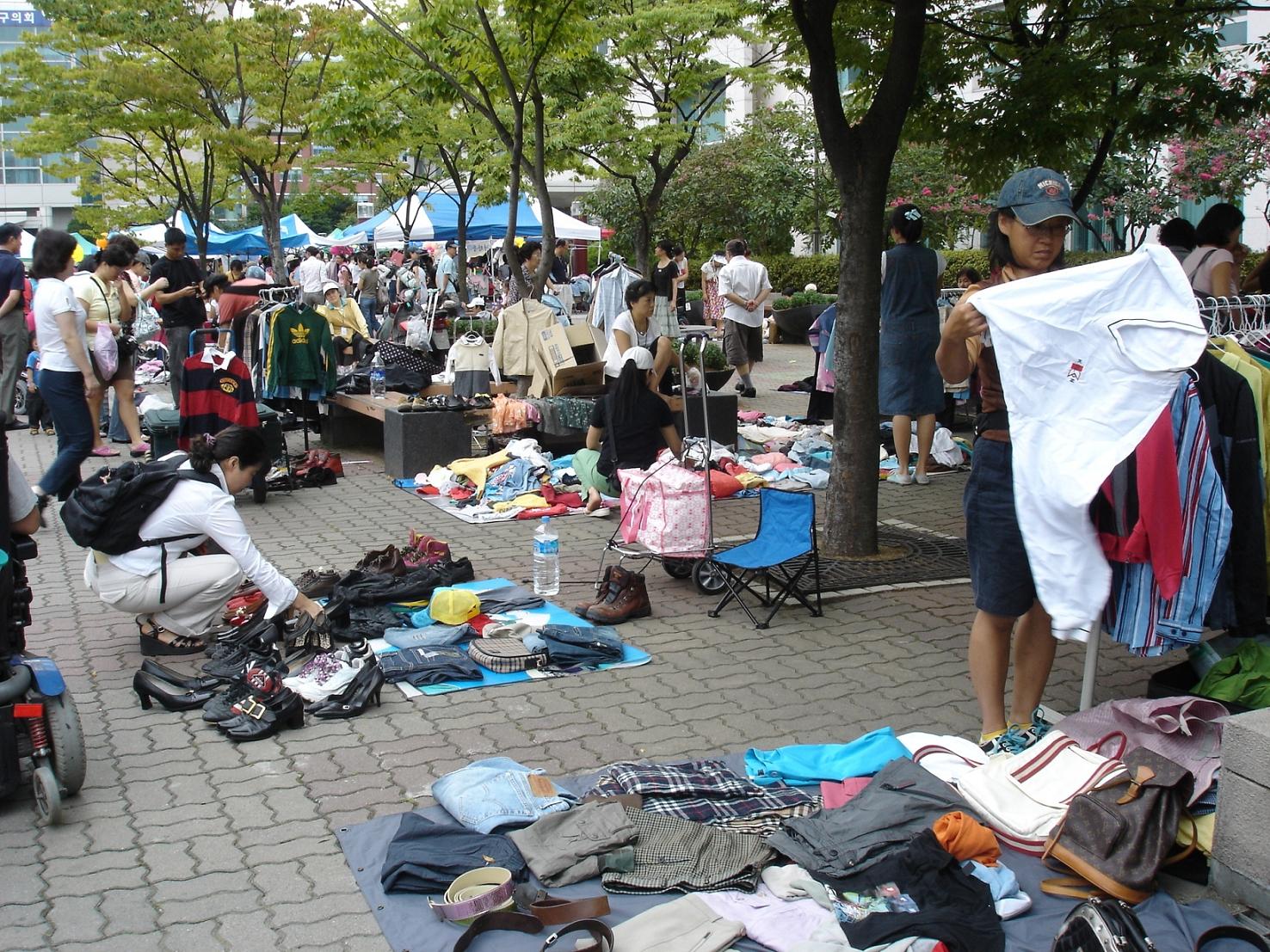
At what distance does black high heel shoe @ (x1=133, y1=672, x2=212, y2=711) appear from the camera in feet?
17.8

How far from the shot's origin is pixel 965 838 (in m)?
3.77

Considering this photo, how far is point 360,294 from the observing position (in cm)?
2553

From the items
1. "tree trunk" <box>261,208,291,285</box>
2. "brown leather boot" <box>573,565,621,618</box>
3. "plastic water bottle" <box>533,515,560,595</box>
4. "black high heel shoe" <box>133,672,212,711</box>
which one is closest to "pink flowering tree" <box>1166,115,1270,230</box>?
"plastic water bottle" <box>533,515,560,595</box>

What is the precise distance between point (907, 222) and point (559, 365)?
3624mm

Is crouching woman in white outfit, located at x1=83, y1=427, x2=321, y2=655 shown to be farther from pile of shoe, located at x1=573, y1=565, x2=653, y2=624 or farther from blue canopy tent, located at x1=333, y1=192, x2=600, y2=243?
blue canopy tent, located at x1=333, y1=192, x2=600, y2=243

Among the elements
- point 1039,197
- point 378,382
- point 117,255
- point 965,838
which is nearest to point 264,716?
point 965,838

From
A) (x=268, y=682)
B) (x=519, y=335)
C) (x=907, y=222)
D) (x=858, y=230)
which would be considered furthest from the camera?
(x=519, y=335)

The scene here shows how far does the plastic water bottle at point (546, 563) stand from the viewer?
7125 mm

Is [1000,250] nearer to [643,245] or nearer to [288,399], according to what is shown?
[288,399]

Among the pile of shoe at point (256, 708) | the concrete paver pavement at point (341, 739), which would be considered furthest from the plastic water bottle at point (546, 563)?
the pile of shoe at point (256, 708)

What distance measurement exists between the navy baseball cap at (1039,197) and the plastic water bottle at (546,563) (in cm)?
358

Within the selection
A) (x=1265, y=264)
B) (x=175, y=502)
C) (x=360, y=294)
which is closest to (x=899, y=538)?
(x=1265, y=264)

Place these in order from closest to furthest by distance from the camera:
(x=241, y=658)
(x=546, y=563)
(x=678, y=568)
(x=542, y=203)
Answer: (x=241, y=658) → (x=546, y=563) → (x=678, y=568) → (x=542, y=203)

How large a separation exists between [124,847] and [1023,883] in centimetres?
300
